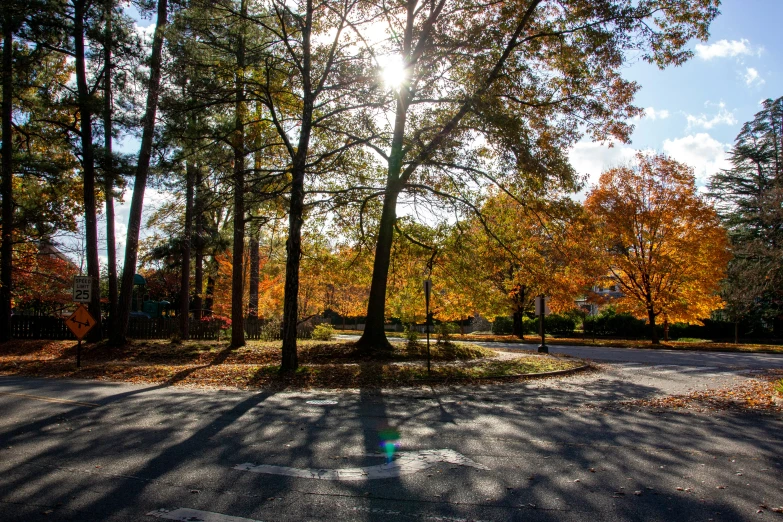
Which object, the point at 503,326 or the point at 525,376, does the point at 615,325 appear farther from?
the point at 525,376

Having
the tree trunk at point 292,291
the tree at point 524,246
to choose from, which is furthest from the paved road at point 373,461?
the tree at point 524,246

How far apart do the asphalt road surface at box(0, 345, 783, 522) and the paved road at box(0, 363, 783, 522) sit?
0.02 meters

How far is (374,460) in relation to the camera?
5.72 m

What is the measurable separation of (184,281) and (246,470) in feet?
71.2

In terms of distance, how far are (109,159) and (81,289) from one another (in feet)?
26.4

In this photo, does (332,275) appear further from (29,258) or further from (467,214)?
(29,258)

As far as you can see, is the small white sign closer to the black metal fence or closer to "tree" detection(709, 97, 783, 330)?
the black metal fence

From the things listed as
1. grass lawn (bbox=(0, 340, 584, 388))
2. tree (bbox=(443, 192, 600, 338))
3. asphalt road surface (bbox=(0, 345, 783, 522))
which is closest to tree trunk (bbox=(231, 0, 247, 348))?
grass lawn (bbox=(0, 340, 584, 388))

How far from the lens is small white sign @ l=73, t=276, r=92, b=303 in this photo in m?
14.7

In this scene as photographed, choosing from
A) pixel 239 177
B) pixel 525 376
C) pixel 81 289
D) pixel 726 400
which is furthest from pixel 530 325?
pixel 81 289

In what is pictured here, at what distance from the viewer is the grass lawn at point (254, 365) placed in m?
12.8

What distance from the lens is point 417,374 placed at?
13.3 m

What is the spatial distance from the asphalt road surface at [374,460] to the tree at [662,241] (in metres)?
22.6

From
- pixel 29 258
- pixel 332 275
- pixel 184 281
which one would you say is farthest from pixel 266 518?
pixel 29 258
